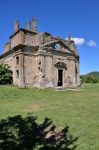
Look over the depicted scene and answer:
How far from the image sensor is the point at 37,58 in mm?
30500

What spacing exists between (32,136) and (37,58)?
68.5 feet

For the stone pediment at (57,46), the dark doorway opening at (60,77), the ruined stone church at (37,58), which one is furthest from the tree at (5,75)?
the dark doorway opening at (60,77)

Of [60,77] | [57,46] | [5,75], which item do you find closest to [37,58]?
[57,46]

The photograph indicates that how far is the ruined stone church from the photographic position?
98.2 feet

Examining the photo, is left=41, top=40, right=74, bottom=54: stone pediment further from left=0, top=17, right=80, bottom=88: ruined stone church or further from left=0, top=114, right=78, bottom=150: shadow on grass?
left=0, top=114, right=78, bottom=150: shadow on grass

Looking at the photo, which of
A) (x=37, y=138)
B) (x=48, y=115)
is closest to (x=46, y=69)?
(x=48, y=115)

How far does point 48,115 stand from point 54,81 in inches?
719

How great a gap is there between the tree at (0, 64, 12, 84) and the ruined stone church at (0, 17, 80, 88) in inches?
28.9

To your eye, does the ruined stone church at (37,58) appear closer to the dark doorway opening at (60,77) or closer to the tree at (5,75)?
the dark doorway opening at (60,77)

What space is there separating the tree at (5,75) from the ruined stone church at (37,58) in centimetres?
73

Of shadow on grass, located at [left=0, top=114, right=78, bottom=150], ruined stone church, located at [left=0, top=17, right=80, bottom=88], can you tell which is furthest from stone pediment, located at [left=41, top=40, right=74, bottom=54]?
shadow on grass, located at [left=0, top=114, right=78, bottom=150]

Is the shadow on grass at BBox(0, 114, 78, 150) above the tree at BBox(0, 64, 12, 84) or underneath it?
underneath

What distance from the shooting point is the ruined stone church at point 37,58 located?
2994 cm

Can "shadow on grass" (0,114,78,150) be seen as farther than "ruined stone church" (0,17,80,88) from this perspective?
No
